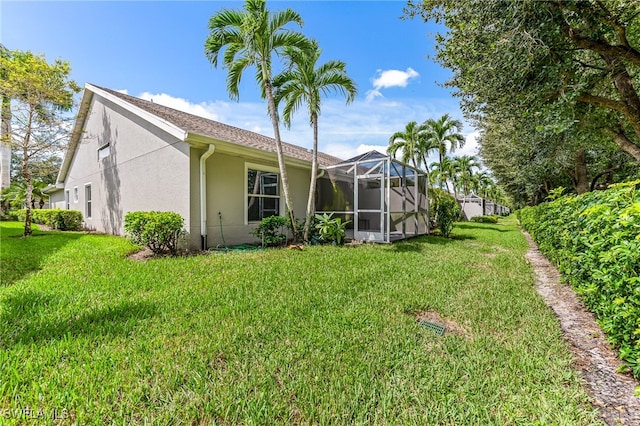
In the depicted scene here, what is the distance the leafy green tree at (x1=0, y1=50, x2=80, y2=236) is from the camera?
924cm

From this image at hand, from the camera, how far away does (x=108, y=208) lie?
10938 millimetres

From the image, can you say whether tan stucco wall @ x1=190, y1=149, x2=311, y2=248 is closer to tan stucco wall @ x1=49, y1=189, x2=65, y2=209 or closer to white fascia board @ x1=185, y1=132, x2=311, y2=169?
white fascia board @ x1=185, y1=132, x2=311, y2=169

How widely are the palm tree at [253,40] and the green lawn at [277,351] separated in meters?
5.12

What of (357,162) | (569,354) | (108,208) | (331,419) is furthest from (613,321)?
(108,208)

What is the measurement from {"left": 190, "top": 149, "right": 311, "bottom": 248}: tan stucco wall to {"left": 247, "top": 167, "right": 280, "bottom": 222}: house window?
247 millimetres

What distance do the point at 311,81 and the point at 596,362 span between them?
826 centimetres

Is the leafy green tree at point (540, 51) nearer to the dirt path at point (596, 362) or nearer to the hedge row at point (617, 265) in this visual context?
the hedge row at point (617, 265)

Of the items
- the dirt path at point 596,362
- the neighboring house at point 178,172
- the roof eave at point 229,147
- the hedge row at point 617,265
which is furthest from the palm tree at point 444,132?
the hedge row at point 617,265

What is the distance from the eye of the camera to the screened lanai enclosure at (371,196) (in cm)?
969

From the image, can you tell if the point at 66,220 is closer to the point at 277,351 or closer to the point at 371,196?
the point at 371,196

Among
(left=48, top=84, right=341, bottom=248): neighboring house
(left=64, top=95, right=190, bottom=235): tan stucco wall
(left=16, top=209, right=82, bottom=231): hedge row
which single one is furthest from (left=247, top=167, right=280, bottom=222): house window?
(left=16, top=209, right=82, bottom=231): hedge row

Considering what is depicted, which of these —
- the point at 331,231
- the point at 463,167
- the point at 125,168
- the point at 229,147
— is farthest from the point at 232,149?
the point at 463,167

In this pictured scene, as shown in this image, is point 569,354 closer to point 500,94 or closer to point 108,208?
point 500,94

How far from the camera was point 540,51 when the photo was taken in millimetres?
4492
